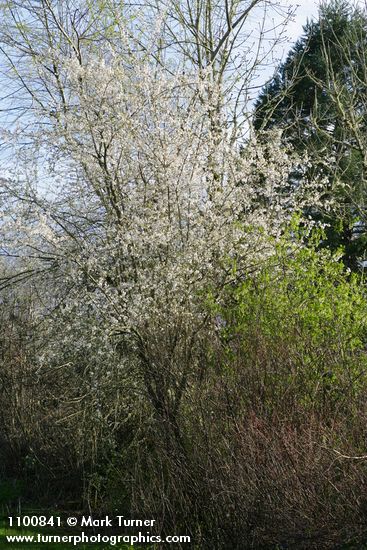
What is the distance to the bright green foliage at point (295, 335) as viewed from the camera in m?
6.24

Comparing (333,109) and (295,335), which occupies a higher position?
(333,109)

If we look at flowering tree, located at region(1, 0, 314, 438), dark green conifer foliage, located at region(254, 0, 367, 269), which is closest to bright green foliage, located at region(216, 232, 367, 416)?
flowering tree, located at region(1, 0, 314, 438)

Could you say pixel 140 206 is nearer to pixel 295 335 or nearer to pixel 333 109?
pixel 295 335

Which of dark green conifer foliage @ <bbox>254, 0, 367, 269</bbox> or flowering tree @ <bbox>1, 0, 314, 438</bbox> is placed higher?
A: dark green conifer foliage @ <bbox>254, 0, 367, 269</bbox>

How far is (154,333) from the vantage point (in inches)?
270

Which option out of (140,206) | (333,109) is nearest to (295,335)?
(140,206)

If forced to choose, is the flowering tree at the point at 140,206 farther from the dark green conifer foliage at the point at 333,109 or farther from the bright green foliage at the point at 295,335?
the dark green conifer foliage at the point at 333,109

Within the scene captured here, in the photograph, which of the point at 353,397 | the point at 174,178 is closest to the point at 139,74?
the point at 174,178

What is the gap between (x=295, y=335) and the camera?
6.71 metres

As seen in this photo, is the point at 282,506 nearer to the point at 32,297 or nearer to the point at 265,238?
the point at 265,238

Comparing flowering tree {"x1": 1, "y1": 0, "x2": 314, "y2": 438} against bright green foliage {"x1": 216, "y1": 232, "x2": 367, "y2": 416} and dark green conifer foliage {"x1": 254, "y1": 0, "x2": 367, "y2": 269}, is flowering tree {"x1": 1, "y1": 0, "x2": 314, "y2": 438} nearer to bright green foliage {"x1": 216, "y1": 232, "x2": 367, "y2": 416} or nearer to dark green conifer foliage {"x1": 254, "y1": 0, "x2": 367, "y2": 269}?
bright green foliage {"x1": 216, "y1": 232, "x2": 367, "y2": 416}

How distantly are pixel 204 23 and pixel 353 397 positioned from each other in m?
7.88

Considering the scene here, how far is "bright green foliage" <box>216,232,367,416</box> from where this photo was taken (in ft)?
20.5

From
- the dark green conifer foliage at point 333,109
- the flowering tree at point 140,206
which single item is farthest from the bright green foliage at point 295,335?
the dark green conifer foliage at point 333,109
